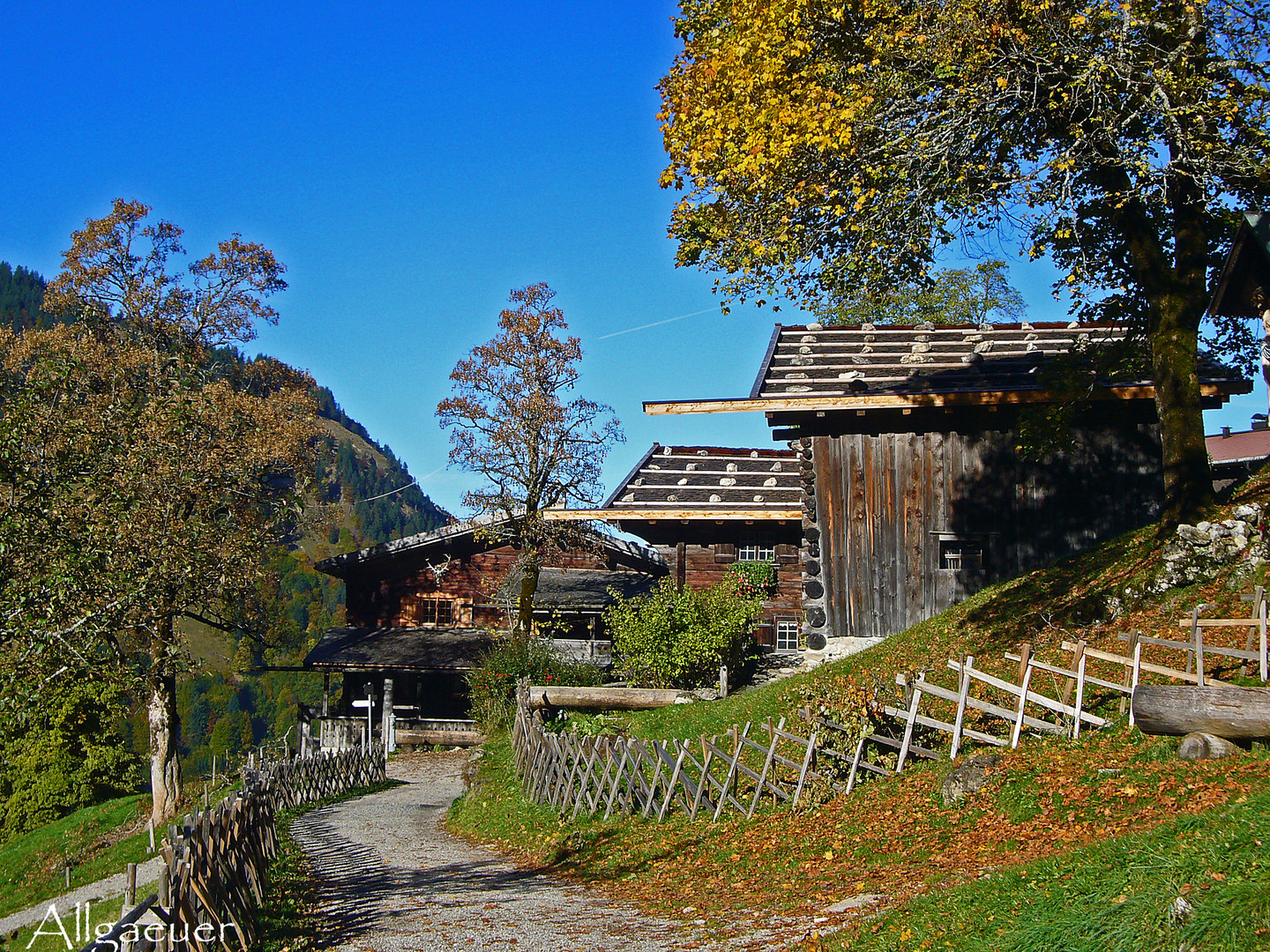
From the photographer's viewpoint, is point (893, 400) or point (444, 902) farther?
point (893, 400)

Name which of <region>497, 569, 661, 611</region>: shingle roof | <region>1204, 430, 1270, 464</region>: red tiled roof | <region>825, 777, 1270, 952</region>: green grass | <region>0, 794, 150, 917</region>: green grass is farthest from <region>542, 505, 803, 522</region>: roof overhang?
<region>1204, 430, 1270, 464</region>: red tiled roof

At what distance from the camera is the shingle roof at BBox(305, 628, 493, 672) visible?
117 ft

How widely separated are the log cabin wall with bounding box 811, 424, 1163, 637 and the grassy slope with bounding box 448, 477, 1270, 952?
2.40 metres

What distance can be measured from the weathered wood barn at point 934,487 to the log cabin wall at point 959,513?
0.03m

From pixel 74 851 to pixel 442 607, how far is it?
1581 cm

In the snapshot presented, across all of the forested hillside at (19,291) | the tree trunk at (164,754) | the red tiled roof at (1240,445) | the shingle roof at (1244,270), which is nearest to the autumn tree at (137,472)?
the tree trunk at (164,754)

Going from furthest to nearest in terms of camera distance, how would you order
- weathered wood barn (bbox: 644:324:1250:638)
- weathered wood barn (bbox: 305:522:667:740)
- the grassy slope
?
weathered wood barn (bbox: 305:522:667:740)
weathered wood barn (bbox: 644:324:1250:638)
the grassy slope

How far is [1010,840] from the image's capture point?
33.5ft

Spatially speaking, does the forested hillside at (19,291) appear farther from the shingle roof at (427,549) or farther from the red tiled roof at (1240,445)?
the red tiled roof at (1240,445)

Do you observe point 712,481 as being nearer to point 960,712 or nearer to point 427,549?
point 427,549

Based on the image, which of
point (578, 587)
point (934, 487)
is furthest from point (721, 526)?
point (934, 487)

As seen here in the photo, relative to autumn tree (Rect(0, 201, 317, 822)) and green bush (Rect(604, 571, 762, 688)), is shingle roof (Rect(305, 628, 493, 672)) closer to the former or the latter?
autumn tree (Rect(0, 201, 317, 822))

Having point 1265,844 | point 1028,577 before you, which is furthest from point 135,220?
point 1265,844

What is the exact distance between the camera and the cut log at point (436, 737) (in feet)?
118
